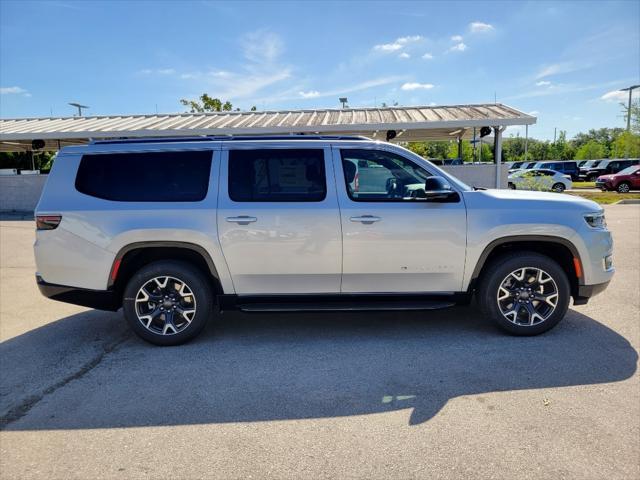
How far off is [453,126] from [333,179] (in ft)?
37.9

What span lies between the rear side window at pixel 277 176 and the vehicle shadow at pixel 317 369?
148 centimetres

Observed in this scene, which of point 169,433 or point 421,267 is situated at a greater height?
point 421,267

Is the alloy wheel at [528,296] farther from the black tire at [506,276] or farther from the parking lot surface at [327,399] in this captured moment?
the parking lot surface at [327,399]

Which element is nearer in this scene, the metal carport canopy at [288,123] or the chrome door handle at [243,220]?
the chrome door handle at [243,220]

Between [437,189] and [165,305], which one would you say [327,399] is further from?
[437,189]

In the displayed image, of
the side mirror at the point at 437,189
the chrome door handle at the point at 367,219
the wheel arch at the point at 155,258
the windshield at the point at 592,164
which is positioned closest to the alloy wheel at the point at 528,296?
the side mirror at the point at 437,189

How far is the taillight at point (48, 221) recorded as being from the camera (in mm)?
4539

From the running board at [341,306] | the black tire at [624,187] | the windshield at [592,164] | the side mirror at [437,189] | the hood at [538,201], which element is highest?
the windshield at [592,164]

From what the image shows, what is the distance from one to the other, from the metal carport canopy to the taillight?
35.8 ft

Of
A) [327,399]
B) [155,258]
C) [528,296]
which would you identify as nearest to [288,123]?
[155,258]

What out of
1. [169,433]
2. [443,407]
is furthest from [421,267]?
[169,433]

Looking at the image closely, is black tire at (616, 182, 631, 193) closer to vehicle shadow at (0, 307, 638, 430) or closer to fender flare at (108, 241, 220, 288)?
vehicle shadow at (0, 307, 638, 430)

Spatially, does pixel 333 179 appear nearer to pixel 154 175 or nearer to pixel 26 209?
pixel 154 175

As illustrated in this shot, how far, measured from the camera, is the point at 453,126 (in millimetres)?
14969
